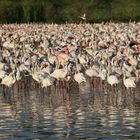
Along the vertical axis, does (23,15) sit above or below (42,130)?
above

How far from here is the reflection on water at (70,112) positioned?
40.1 ft

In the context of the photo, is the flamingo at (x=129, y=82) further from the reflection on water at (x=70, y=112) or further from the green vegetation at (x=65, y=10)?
the green vegetation at (x=65, y=10)

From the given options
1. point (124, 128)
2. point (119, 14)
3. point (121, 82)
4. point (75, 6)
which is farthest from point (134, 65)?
point (75, 6)

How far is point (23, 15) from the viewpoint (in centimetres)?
7581

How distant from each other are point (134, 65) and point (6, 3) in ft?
212

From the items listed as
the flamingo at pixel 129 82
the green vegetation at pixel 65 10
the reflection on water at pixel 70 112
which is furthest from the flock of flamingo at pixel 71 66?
the green vegetation at pixel 65 10

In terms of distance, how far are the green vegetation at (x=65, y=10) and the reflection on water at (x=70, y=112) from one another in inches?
2071

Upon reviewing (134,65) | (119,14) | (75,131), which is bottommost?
(75,131)

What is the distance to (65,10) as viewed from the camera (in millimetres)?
79562

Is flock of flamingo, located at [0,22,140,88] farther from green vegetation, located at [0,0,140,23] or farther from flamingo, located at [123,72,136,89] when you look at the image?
green vegetation, located at [0,0,140,23]

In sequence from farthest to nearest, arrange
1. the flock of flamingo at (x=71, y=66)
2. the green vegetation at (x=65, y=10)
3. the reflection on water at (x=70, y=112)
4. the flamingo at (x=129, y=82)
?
the green vegetation at (x=65, y=10) < the flock of flamingo at (x=71, y=66) < the flamingo at (x=129, y=82) < the reflection on water at (x=70, y=112)

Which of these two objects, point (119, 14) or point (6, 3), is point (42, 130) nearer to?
point (119, 14)

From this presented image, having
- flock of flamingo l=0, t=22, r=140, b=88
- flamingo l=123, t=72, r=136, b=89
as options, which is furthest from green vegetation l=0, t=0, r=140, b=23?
flamingo l=123, t=72, r=136, b=89

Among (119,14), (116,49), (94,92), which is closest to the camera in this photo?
(94,92)
